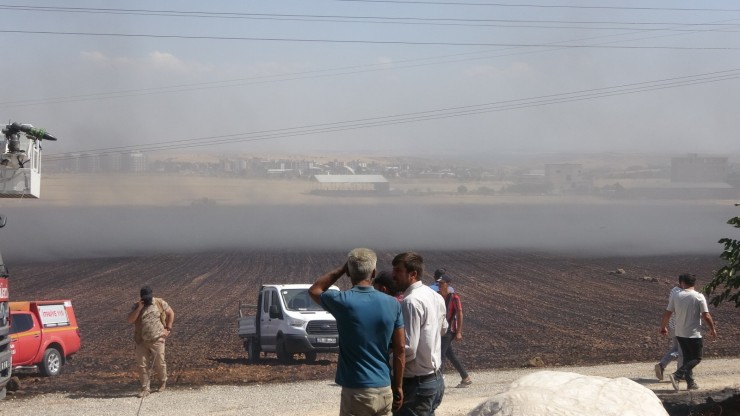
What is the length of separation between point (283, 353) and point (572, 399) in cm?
1346

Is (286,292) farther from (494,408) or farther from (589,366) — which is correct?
(494,408)

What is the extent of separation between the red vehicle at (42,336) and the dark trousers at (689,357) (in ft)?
36.7

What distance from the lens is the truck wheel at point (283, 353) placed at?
65.3 ft

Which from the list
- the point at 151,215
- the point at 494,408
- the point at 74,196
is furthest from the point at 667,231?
the point at 494,408

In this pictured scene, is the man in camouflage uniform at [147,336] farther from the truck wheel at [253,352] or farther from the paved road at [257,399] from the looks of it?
the truck wheel at [253,352]

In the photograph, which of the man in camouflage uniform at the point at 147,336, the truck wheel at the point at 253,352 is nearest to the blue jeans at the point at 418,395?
the man in camouflage uniform at the point at 147,336

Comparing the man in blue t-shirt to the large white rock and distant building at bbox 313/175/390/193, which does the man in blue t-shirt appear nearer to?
the large white rock

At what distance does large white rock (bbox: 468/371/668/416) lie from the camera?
6.92m

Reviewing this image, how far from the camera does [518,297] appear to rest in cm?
3544

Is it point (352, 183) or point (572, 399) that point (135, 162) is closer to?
point (352, 183)

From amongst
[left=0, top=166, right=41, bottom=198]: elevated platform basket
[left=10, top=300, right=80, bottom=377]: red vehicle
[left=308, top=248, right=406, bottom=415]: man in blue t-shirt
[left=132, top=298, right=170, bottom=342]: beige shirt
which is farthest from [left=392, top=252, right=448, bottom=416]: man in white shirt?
[left=10, top=300, right=80, bottom=377]: red vehicle

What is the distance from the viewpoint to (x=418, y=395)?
757cm

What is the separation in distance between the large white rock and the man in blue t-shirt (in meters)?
0.86

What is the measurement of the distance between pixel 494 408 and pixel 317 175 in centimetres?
10226
